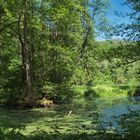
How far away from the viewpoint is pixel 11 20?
30.4 meters

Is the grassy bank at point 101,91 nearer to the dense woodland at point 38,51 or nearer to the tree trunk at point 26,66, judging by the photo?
the dense woodland at point 38,51

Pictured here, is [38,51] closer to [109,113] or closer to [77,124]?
[109,113]

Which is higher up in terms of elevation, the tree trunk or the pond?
the tree trunk

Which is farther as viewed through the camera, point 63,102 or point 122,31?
point 63,102

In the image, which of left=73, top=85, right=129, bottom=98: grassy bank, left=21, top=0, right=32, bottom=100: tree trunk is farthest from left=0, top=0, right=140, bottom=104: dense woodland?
left=73, top=85, right=129, bottom=98: grassy bank

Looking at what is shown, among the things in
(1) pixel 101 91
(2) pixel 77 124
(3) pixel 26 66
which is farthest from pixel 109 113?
(1) pixel 101 91

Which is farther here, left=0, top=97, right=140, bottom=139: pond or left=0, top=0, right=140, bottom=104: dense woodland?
left=0, top=0, right=140, bottom=104: dense woodland

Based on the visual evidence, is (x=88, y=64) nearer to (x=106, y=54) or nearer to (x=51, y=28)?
(x=51, y=28)

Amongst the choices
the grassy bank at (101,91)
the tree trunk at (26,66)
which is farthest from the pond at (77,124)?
the grassy bank at (101,91)

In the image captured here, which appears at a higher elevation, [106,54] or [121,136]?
[106,54]

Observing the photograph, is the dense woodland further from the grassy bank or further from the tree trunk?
the grassy bank

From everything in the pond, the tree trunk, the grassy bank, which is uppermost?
the tree trunk

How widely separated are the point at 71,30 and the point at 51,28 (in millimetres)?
4487

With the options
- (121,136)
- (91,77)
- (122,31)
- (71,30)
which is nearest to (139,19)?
(122,31)
